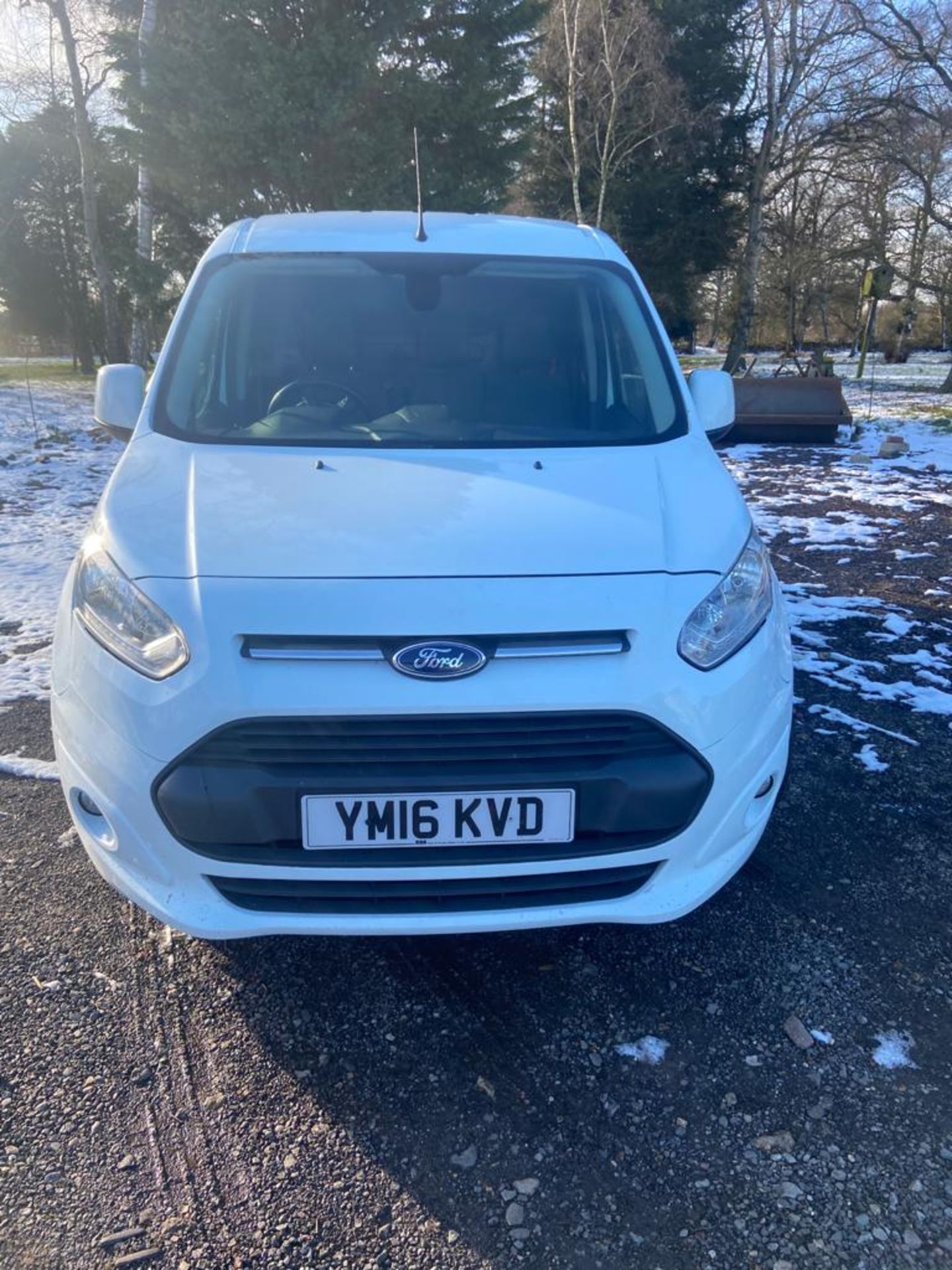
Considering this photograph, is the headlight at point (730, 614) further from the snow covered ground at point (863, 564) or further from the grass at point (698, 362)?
the grass at point (698, 362)

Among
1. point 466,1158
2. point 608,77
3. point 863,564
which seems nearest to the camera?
point 466,1158

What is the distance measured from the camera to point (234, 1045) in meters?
2.26

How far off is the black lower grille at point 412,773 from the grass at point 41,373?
19994mm

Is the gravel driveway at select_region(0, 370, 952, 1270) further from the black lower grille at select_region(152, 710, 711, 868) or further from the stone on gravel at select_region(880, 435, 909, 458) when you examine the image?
the stone on gravel at select_region(880, 435, 909, 458)

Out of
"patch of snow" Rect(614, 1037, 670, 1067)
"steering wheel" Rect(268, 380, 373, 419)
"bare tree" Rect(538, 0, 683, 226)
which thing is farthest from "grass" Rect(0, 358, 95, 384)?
"patch of snow" Rect(614, 1037, 670, 1067)

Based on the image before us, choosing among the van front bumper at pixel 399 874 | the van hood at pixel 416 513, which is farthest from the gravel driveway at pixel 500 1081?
the van hood at pixel 416 513

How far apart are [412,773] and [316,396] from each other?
5.57 ft

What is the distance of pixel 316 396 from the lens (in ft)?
10.7

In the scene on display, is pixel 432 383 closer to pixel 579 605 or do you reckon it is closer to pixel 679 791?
Result: pixel 579 605

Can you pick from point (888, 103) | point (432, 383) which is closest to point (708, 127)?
point (888, 103)

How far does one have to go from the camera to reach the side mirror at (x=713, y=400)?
332 cm

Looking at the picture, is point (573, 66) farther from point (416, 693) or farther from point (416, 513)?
point (416, 693)

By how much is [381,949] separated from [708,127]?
86.9 ft

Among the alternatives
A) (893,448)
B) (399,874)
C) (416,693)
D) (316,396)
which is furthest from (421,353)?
(893,448)
